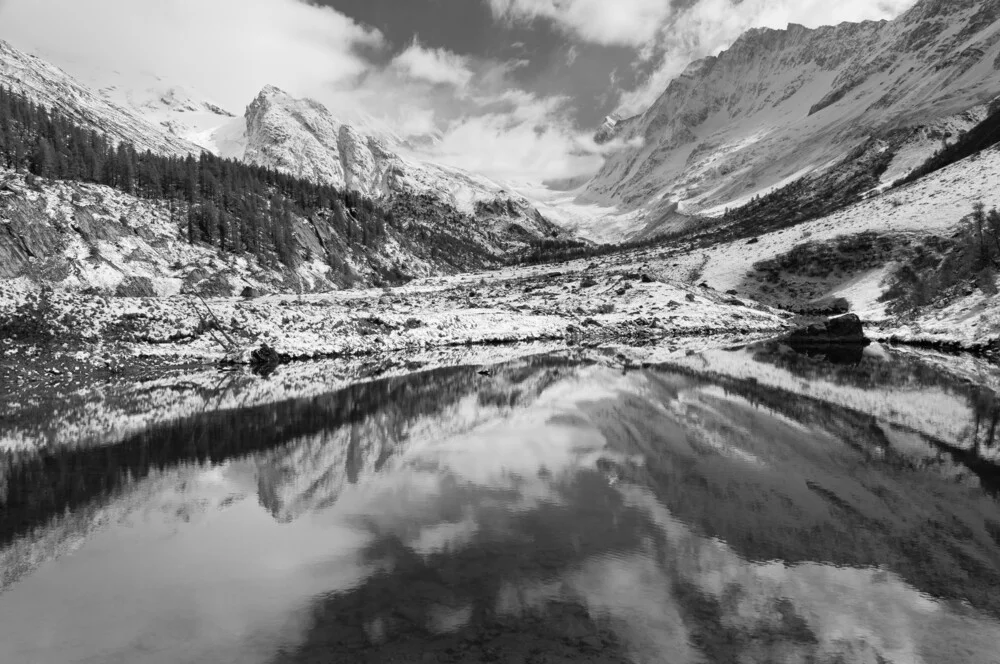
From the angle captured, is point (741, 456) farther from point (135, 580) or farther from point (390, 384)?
point (390, 384)

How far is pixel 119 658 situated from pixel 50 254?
75.5 meters

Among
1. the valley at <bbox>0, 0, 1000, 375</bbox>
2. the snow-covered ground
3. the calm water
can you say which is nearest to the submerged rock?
the valley at <bbox>0, 0, 1000, 375</bbox>

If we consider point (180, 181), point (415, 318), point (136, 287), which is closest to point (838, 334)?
point (415, 318)

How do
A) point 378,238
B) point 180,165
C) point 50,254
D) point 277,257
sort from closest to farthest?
1. point 50,254
2. point 277,257
3. point 180,165
4. point 378,238

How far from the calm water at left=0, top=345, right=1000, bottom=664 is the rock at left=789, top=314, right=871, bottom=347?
41693 millimetres

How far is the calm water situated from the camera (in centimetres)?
745

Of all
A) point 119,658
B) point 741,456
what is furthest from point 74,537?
point 741,456

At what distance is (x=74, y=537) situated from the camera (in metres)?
Answer: 10.8

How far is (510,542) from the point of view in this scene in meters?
10.4

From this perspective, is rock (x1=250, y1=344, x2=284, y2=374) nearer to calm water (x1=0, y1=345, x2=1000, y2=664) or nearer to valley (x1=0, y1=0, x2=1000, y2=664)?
valley (x1=0, y1=0, x2=1000, y2=664)

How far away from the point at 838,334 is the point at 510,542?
6208 cm

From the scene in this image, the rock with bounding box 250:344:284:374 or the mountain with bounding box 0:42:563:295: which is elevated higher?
the mountain with bounding box 0:42:563:295

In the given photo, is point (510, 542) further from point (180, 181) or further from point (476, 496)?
point (180, 181)

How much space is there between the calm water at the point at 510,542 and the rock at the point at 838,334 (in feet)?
137
